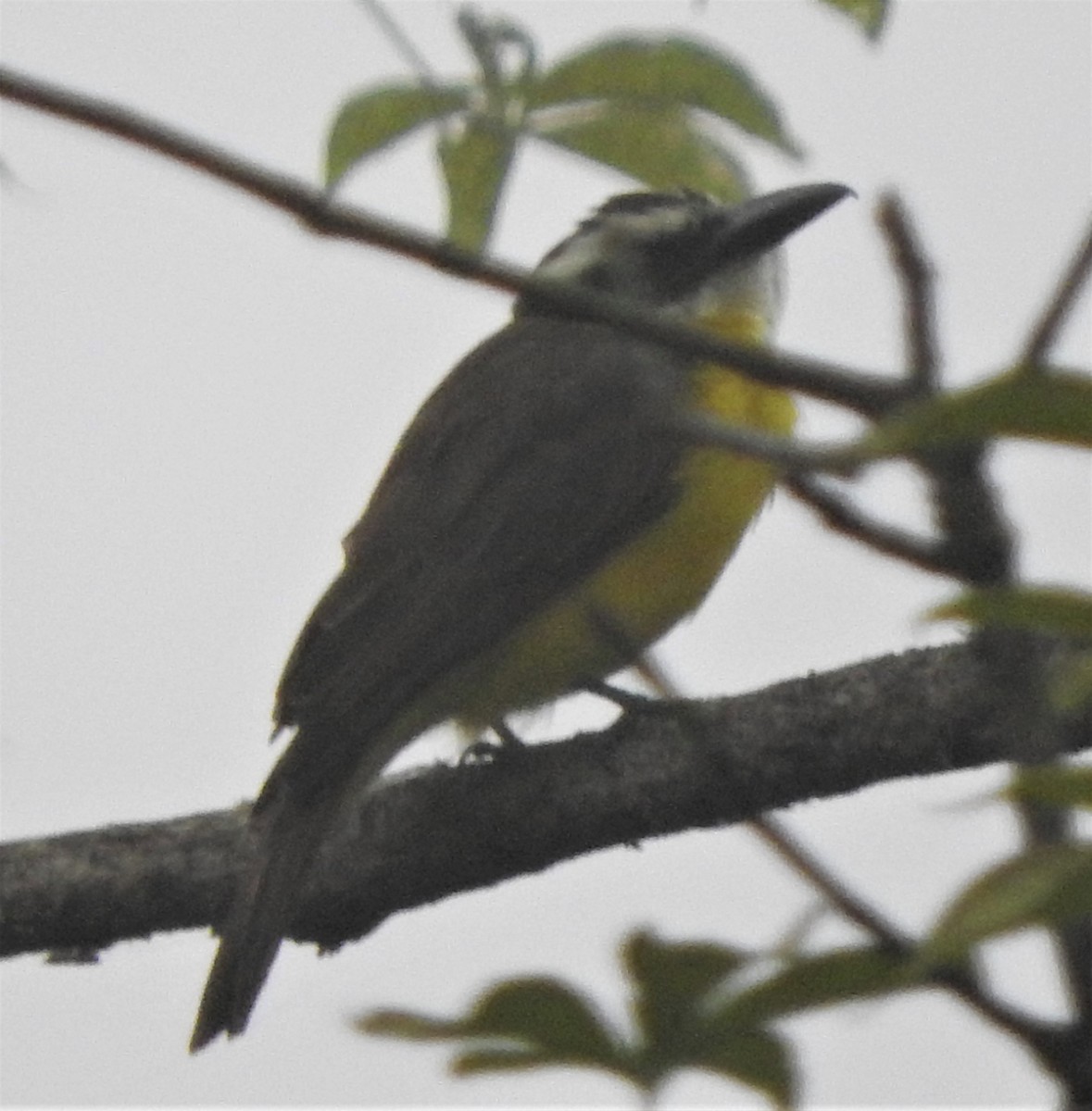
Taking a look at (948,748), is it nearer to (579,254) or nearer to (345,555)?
(345,555)

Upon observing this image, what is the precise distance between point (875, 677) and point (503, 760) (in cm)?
83

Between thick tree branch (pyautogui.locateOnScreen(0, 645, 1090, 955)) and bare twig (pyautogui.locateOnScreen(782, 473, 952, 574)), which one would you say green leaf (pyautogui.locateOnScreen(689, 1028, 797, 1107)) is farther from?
thick tree branch (pyautogui.locateOnScreen(0, 645, 1090, 955))

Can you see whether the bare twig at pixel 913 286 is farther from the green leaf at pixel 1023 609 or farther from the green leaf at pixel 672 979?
the green leaf at pixel 672 979

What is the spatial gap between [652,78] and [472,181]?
0.73ft

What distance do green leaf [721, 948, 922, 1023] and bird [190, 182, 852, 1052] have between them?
270 cm

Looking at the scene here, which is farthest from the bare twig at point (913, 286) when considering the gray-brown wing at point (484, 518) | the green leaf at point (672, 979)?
the gray-brown wing at point (484, 518)

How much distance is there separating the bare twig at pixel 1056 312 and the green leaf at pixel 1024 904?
0.51 ft

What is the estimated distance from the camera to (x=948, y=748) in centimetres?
329

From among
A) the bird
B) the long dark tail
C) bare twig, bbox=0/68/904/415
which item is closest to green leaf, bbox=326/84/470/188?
bare twig, bbox=0/68/904/415

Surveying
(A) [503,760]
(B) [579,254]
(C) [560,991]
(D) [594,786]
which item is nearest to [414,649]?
(A) [503,760]

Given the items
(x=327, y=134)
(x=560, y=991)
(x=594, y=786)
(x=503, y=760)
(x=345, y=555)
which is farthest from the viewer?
(x=345, y=555)

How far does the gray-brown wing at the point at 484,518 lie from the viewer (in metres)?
3.97

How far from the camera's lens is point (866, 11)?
1210 millimetres

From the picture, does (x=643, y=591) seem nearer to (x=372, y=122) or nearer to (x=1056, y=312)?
(x=372, y=122)
